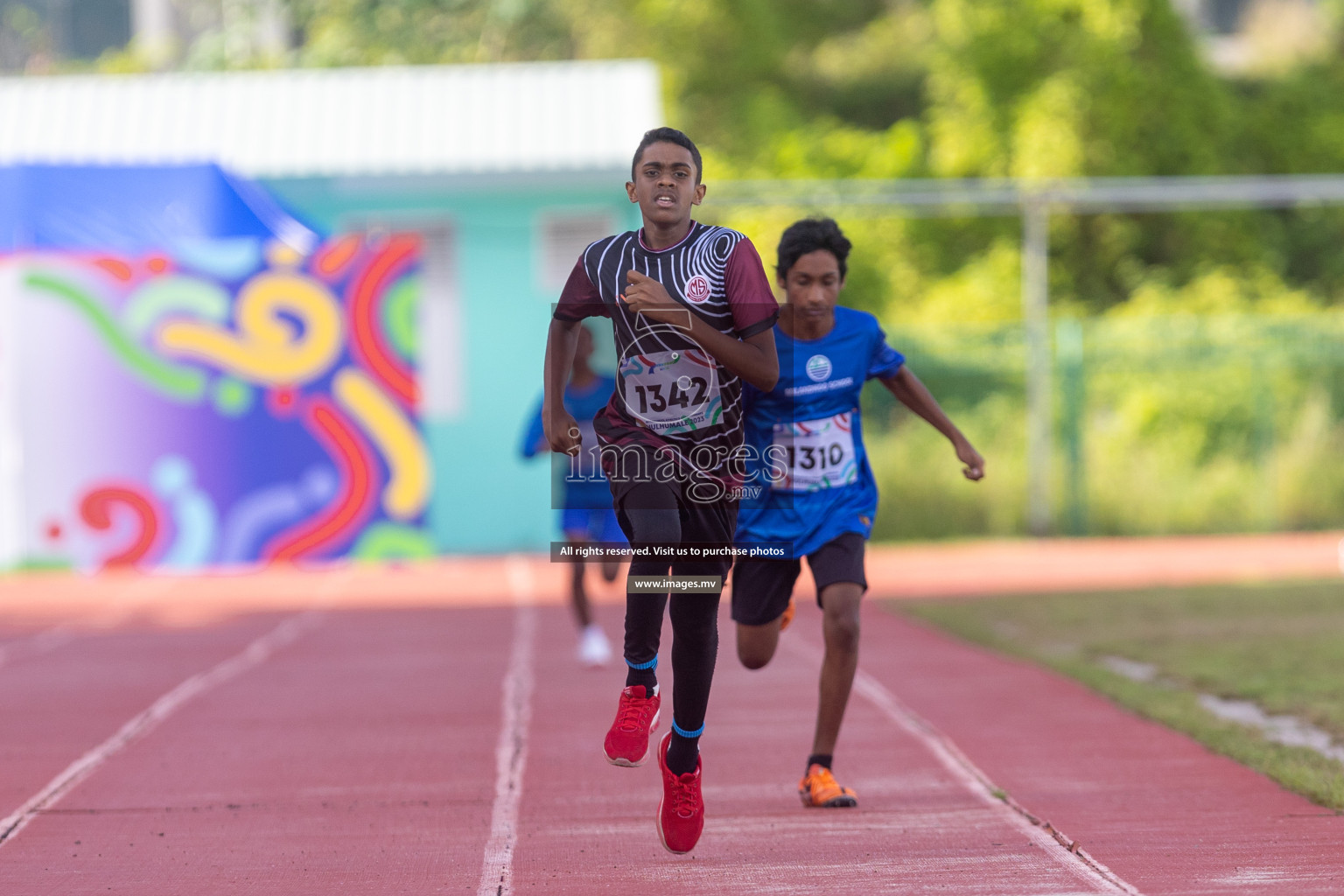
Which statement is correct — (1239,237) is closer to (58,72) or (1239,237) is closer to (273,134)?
(273,134)

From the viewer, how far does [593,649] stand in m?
9.10

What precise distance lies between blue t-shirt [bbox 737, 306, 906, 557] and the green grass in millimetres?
1859

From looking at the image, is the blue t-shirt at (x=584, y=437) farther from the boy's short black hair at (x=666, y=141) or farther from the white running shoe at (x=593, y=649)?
the boy's short black hair at (x=666, y=141)

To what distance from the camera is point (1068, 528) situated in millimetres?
18453

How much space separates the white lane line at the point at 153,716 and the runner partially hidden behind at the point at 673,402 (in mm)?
2191

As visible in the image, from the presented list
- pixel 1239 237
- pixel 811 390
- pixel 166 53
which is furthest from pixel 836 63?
pixel 811 390

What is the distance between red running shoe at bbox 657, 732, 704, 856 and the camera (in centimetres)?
459

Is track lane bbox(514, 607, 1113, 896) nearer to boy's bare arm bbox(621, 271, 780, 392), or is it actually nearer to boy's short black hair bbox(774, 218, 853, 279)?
boy's bare arm bbox(621, 271, 780, 392)

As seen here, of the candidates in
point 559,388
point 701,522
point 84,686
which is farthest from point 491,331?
point 701,522

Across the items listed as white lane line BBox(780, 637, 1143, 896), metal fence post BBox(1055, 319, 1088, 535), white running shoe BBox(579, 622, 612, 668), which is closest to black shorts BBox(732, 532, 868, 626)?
white lane line BBox(780, 637, 1143, 896)

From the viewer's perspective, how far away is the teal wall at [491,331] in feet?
58.7

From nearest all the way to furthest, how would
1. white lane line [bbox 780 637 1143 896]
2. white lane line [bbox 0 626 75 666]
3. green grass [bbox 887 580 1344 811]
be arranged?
1. white lane line [bbox 780 637 1143 896]
2. green grass [bbox 887 580 1344 811]
3. white lane line [bbox 0 626 75 666]

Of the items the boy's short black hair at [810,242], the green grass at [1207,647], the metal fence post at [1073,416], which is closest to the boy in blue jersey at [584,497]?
the boy's short black hair at [810,242]

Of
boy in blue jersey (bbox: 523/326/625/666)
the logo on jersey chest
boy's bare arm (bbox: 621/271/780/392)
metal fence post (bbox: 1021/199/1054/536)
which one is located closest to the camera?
boy's bare arm (bbox: 621/271/780/392)
